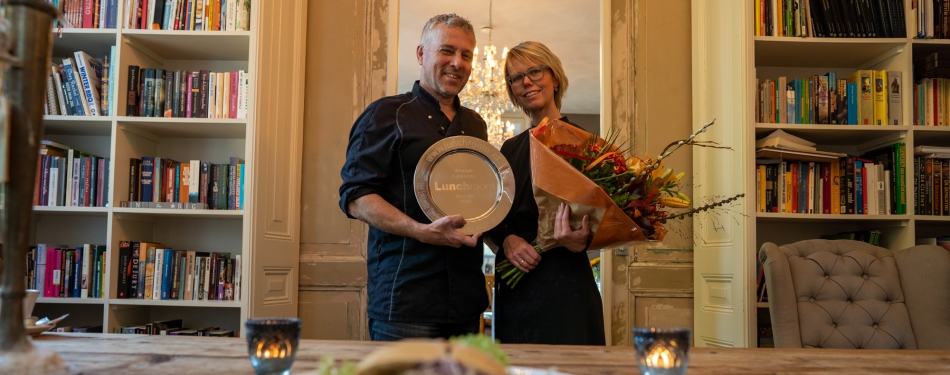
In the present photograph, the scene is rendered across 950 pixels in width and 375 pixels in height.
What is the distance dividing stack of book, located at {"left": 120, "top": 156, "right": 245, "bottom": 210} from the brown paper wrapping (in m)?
1.60

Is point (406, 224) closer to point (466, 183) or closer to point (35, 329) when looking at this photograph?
point (466, 183)

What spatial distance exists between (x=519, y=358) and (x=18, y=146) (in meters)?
0.71

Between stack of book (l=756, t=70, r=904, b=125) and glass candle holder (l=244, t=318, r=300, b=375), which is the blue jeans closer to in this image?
glass candle holder (l=244, t=318, r=300, b=375)

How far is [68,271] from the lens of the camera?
288 centimetres

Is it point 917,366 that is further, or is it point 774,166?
point 774,166

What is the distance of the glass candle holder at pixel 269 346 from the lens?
31.9 inches

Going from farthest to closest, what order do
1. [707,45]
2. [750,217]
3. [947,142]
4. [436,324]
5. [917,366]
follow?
[707,45]
[947,142]
[750,217]
[436,324]
[917,366]

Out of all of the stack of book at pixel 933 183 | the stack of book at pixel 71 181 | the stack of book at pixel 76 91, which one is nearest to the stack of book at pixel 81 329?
the stack of book at pixel 71 181

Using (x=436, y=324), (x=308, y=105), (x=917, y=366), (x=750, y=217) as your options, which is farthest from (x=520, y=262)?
(x=308, y=105)

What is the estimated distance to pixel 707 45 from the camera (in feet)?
10.9

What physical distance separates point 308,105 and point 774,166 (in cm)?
214

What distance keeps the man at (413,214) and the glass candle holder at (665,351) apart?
938mm

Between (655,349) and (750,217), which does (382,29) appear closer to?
(750,217)

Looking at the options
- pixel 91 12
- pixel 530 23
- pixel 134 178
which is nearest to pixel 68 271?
pixel 134 178
